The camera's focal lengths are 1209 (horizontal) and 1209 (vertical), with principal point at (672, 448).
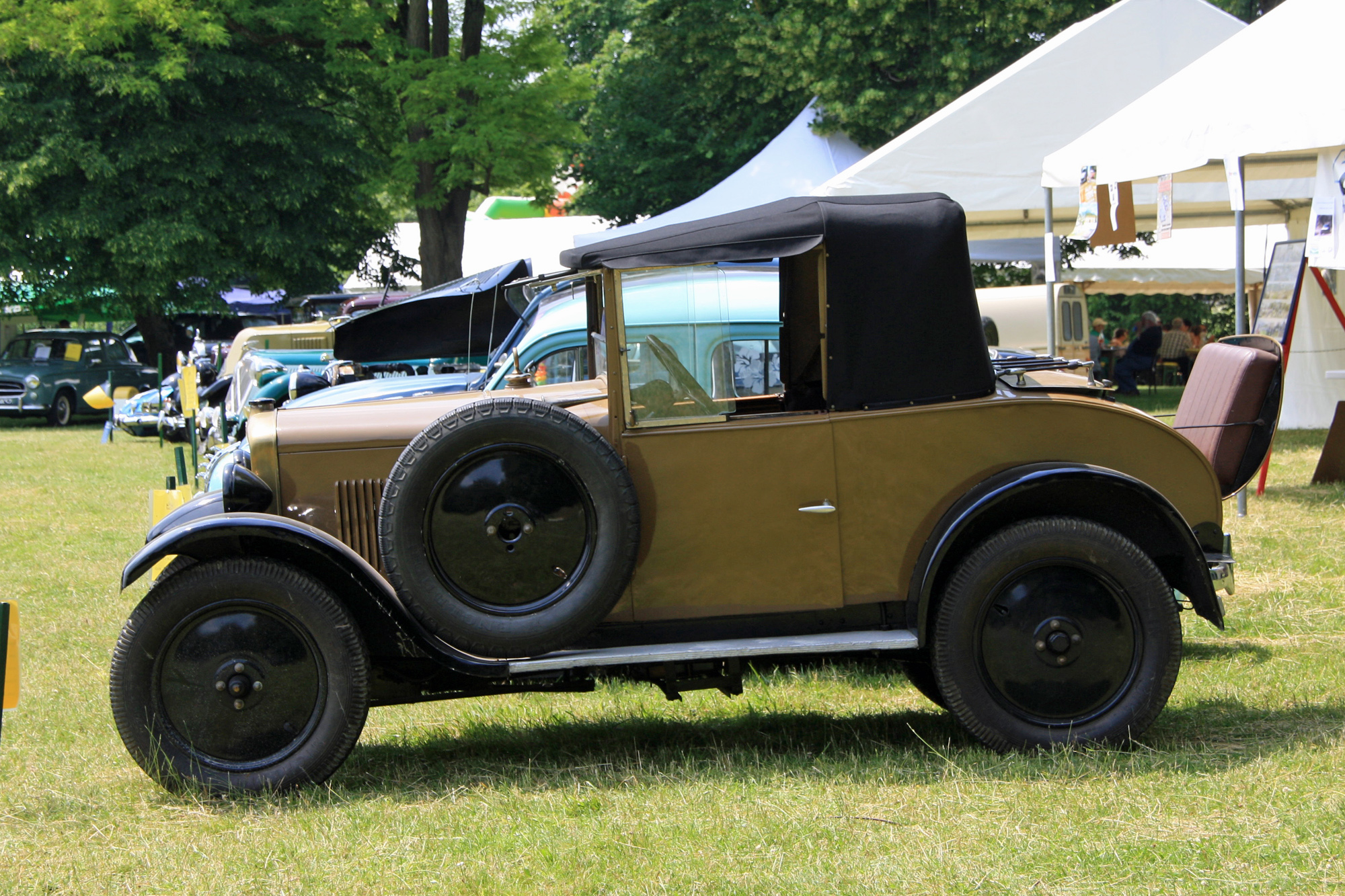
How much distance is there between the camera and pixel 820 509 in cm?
405

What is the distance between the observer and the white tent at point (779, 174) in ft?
53.1

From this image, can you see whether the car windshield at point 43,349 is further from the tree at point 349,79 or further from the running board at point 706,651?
the running board at point 706,651

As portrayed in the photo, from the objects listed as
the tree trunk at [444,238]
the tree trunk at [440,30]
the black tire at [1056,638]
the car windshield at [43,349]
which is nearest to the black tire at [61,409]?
the car windshield at [43,349]

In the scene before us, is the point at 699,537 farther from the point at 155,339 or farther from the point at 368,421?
the point at 155,339

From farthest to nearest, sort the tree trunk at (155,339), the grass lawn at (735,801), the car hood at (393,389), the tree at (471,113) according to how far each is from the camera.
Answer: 1. the tree trunk at (155,339)
2. the tree at (471,113)
3. the car hood at (393,389)
4. the grass lawn at (735,801)

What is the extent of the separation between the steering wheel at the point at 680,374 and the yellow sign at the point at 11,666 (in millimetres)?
2239

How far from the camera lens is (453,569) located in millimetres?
3908

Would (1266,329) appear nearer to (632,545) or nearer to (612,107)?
(632,545)

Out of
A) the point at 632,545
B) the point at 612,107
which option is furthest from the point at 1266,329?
the point at 612,107

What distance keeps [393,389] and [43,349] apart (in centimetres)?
1915

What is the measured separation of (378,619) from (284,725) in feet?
1.47

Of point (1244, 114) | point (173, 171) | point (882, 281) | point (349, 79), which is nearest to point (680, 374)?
point (882, 281)

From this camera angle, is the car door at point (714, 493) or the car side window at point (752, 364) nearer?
the car door at point (714, 493)

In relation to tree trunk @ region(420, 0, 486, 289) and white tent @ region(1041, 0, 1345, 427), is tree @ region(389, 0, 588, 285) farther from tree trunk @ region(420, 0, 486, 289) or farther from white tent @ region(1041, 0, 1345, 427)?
white tent @ region(1041, 0, 1345, 427)
